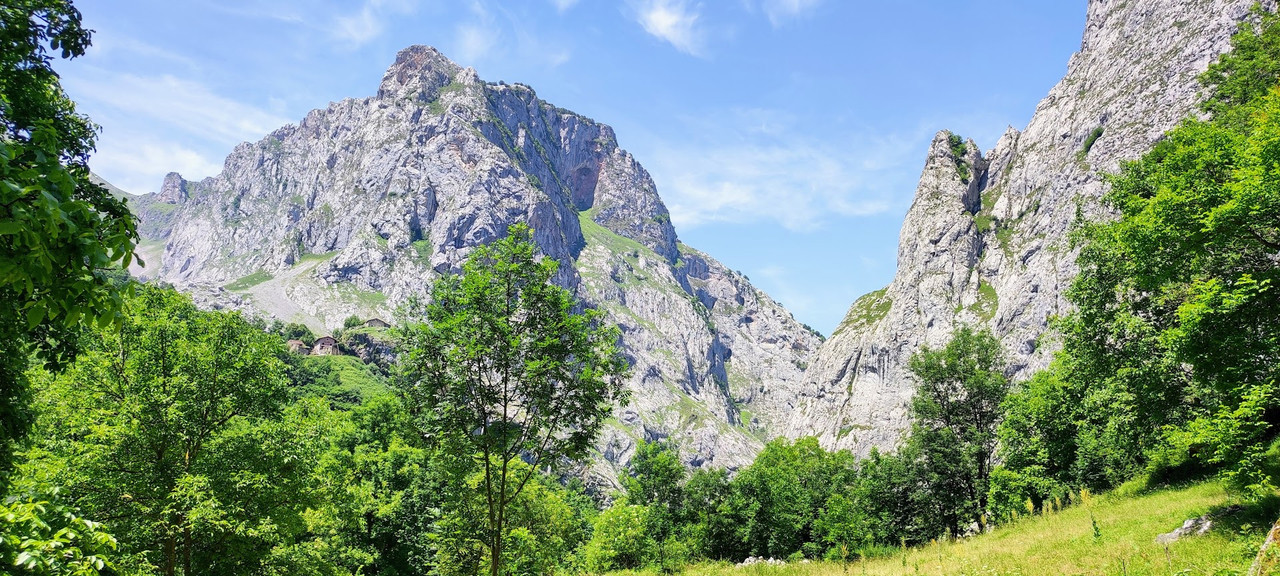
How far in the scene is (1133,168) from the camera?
929 inches

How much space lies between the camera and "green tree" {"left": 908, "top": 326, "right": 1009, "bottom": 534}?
38844mm

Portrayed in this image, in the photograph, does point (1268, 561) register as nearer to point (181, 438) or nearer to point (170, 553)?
point (170, 553)

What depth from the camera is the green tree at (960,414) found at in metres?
38.8

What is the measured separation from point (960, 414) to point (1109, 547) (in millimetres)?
28843

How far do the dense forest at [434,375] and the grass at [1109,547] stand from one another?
1.49 meters

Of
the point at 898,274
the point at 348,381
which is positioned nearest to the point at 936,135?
the point at 898,274

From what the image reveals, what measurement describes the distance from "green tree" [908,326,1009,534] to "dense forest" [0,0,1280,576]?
19.0ft

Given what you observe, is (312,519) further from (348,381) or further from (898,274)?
(898,274)

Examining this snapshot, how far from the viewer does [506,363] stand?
12422mm

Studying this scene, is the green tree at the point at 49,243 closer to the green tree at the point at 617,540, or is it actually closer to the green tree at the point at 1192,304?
the green tree at the point at 1192,304

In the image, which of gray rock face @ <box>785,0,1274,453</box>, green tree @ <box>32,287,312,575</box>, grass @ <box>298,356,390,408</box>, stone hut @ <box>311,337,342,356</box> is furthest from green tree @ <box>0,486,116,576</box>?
stone hut @ <box>311,337,342,356</box>

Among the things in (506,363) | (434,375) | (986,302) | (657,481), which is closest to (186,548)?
(434,375)

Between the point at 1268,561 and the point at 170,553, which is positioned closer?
the point at 1268,561

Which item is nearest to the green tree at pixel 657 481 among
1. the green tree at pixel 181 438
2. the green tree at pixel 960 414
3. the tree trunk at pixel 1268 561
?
the green tree at pixel 960 414
